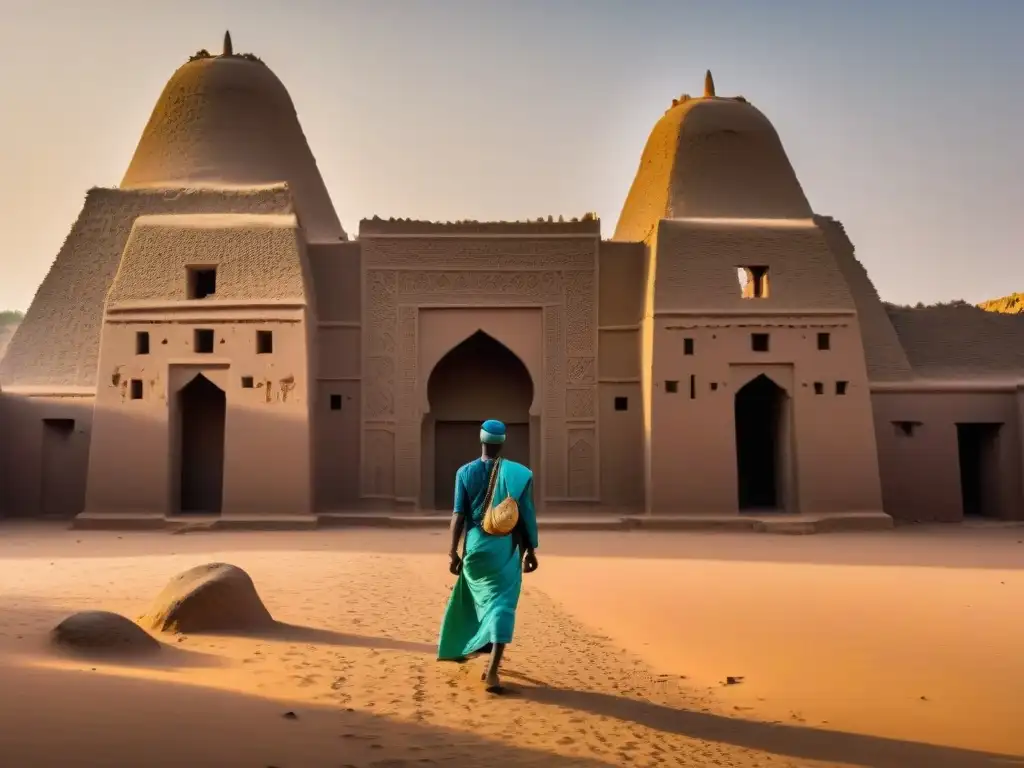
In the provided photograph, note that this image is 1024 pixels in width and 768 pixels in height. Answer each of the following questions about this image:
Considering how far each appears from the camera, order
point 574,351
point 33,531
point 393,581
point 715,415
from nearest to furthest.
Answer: point 393,581, point 33,531, point 715,415, point 574,351

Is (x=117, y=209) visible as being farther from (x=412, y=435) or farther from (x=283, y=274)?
(x=412, y=435)

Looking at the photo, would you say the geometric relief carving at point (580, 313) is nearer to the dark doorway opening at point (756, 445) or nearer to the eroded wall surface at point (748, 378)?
the eroded wall surface at point (748, 378)

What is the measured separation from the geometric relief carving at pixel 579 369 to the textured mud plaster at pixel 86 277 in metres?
6.34

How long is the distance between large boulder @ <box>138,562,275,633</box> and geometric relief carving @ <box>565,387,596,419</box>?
11.8 meters

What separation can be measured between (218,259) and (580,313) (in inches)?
275

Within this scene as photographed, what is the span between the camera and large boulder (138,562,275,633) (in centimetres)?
664

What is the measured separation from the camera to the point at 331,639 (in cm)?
673

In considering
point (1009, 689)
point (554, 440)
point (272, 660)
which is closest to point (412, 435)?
point (554, 440)

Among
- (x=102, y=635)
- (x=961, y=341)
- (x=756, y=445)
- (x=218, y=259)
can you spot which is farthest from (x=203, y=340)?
(x=961, y=341)

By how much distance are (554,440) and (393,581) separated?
8684 mm

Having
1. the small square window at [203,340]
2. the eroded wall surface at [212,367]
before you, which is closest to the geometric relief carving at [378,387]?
the eroded wall surface at [212,367]

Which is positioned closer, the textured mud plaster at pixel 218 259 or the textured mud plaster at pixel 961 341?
the textured mud plaster at pixel 218 259

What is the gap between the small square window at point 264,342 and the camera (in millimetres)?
17219

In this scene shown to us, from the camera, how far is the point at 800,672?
6047 millimetres
